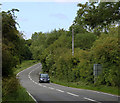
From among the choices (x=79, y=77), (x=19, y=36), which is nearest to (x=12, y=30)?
(x=19, y=36)

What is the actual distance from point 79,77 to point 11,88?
23024mm

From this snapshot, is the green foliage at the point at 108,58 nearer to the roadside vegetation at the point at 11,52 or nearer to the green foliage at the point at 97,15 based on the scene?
the roadside vegetation at the point at 11,52

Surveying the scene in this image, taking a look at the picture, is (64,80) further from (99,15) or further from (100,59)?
A: (99,15)

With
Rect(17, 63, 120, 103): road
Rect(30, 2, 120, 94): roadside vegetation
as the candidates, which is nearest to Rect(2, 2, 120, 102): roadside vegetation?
Rect(30, 2, 120, 94): roadside vegetation

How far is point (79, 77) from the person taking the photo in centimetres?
3609

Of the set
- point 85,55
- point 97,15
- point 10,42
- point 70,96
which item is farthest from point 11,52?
point 85,55

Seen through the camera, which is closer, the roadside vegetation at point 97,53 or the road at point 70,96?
the roadside vegetation at point 97,53

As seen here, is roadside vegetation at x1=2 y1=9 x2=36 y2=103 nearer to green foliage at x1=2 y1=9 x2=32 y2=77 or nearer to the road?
green foliage at x1=2 y1=9 x2=32 y2=77

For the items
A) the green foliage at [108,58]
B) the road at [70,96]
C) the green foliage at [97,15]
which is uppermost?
the green foliage at [97,15]

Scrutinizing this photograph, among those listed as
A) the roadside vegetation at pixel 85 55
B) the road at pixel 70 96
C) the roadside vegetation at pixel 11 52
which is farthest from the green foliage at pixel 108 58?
the roadside vegetation at pixel 11 52

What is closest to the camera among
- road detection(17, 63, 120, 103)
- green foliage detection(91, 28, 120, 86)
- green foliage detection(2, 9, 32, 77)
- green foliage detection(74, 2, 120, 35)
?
green foliage detection(74, 2, 120, 35)

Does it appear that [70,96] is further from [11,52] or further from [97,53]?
[97,53]

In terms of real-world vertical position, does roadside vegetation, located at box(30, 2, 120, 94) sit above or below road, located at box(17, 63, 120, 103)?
above

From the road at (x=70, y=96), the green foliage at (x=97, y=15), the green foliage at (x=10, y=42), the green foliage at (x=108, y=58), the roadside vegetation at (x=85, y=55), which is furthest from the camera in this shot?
the green foliage at (x=108, y=58)
